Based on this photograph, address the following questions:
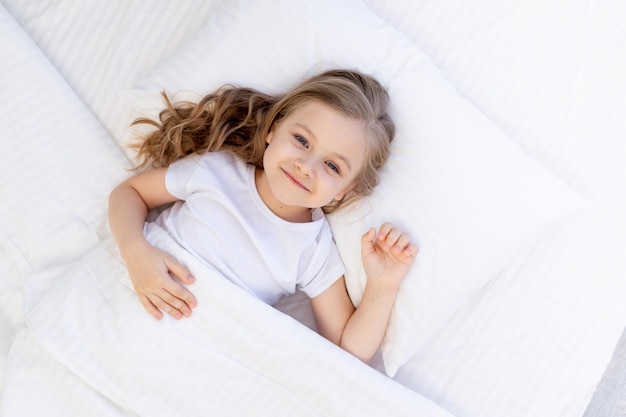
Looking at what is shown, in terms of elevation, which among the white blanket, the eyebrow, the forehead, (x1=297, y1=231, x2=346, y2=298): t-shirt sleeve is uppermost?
the forehead

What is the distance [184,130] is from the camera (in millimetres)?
1295

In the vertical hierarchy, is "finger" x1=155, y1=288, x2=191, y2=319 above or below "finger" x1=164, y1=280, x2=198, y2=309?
below

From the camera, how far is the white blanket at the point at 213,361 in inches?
46.2

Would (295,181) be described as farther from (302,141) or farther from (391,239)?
(391,239)

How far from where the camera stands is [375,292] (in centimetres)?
125

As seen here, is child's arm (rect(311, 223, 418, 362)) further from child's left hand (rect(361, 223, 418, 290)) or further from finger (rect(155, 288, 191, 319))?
finger (rect(155, 288, 191, 319))

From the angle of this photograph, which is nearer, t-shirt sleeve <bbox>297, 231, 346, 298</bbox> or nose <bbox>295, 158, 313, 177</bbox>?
nose <bbox>295, 158, 313, 177</bbox>

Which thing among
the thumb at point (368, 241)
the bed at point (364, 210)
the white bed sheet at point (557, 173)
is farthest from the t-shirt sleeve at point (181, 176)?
the white bed sheet at point (557, 173)

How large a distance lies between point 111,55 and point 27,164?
31 cm

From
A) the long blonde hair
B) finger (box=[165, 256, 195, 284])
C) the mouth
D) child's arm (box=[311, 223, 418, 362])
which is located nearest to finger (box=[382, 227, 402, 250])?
child's arm (box=[311, 223, 418, 362])

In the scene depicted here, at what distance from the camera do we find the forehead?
3.77 feet

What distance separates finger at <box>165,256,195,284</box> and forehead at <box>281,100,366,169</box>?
0.34m

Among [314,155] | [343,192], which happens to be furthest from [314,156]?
[343,192]

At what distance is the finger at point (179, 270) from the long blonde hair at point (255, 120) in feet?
0.78
